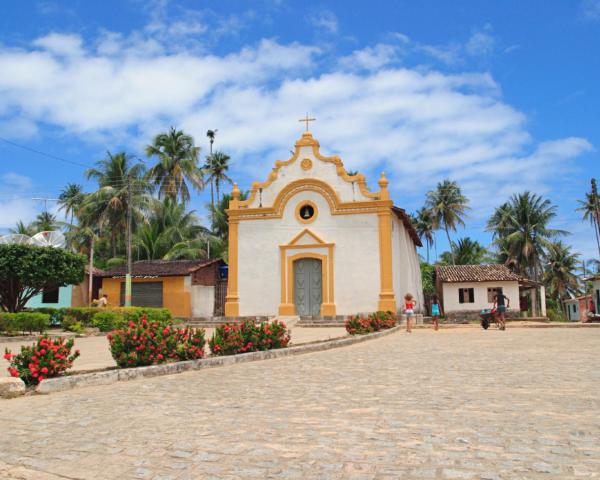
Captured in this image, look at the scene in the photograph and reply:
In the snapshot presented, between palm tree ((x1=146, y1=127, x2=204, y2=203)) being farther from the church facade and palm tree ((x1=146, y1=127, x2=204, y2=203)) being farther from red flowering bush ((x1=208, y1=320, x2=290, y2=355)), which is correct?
red flowering bush ((x1=208, y1=320, x2=290, y2=355))

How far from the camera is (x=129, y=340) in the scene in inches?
337

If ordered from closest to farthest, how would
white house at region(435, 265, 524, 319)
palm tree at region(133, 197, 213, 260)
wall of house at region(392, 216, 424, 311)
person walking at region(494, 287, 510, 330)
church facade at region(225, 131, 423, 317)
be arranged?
person walking at region(494, 287, 510, 330) → church facade at region(225, 131, 423, 317) → wall of house at region(392, 216, 424, 311) → white house at region(435, 265, 524, 319) → palm tree at region(133, 197, 213, 260)

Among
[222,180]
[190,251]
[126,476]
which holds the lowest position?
[126,476]

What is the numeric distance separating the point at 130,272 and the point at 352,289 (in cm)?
1054

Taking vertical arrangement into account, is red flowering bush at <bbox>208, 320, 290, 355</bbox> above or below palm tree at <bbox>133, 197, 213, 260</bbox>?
below

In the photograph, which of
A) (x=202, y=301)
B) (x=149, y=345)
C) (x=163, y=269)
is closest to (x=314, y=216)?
(x=202, y=301)

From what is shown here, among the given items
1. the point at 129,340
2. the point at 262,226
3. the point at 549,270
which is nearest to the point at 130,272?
the point at 262,226

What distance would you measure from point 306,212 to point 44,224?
87.4 feet

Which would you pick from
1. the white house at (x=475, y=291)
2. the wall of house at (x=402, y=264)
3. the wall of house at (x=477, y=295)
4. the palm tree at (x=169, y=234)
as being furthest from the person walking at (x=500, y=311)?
the palm tree at (x=169, y=234)

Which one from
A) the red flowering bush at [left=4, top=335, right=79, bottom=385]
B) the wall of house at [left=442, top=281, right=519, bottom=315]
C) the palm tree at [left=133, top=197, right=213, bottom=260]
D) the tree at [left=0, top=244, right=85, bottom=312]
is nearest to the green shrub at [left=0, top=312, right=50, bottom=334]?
the tree at [left=0, top=244, right=85, bottom=312]

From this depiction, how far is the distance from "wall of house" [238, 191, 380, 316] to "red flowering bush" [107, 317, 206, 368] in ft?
52.1

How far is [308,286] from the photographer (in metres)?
25.6

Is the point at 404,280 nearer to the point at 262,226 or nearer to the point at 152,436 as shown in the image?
the point at 262,226

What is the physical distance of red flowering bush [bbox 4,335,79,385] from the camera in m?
7.18
